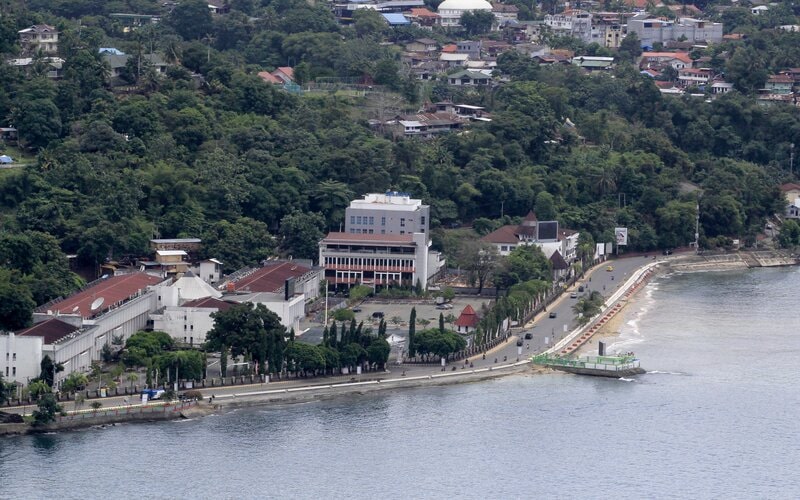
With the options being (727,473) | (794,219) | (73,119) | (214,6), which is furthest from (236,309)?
(214,6)

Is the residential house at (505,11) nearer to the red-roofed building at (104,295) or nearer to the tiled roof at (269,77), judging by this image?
the tiled roof at (269,77)

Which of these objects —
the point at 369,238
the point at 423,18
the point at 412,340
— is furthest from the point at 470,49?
the point at 412,340

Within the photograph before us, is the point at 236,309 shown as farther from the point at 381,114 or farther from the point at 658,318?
the point at 381,114

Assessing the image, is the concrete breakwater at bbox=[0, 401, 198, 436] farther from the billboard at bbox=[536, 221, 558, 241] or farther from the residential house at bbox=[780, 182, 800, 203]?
the residential house at bbox=[780, 182, 800, 203]

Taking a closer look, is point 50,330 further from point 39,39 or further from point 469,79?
point 469,79

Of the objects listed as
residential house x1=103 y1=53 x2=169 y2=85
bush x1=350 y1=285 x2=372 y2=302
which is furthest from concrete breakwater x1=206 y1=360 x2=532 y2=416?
residential house x1=103 y1=53 x2=169 y2=85

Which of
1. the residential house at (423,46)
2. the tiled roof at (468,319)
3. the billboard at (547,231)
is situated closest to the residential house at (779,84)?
the residential house at (423,46)
